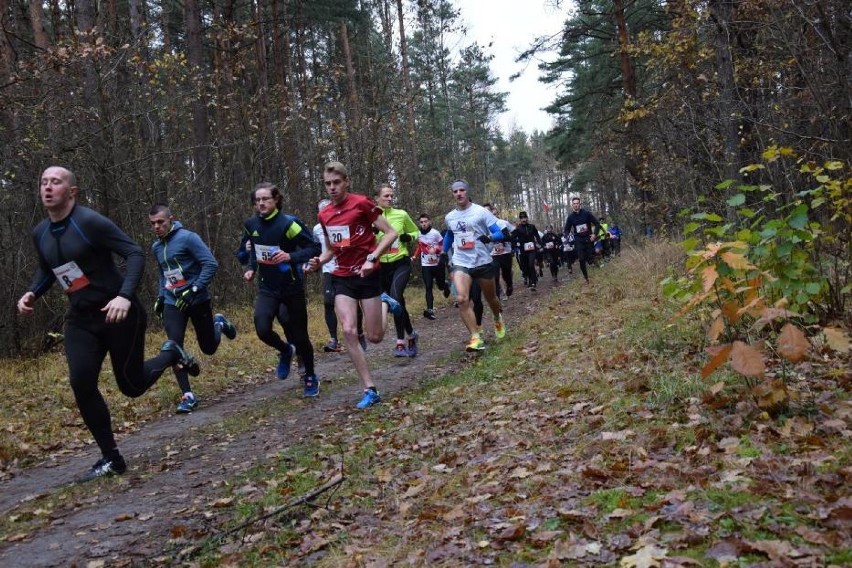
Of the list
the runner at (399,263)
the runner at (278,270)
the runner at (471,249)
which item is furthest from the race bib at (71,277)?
the runner at (471,249)

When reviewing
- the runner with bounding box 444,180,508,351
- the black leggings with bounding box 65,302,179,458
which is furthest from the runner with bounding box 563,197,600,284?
the black leggings with bounding box 65,302,179,458

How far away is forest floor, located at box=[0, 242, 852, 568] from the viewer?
9.94ft

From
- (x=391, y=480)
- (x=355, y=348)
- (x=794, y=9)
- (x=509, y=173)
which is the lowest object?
(x=391, y=480)

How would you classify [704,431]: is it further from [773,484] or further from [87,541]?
[87,541]

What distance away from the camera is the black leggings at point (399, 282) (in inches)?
413

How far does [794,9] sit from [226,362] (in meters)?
8.87

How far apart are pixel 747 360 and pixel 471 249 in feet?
20.4

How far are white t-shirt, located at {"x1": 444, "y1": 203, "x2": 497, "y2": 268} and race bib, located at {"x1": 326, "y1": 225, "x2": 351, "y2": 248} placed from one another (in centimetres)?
290

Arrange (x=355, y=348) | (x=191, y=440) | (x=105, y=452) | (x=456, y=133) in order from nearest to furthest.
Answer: (x=105, y=452)
(x=191, y=440)
(x=355, y=348)
(x=456, y=133)

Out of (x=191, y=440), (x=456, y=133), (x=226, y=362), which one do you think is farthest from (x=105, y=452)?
(x=456, y=133)

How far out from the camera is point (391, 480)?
4.68 m

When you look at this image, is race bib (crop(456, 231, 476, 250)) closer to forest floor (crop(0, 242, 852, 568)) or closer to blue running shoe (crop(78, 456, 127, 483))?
forest floor (crop(0, 242, 852, 568))

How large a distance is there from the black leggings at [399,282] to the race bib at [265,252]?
2.75 meters

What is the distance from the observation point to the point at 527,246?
833 inches
